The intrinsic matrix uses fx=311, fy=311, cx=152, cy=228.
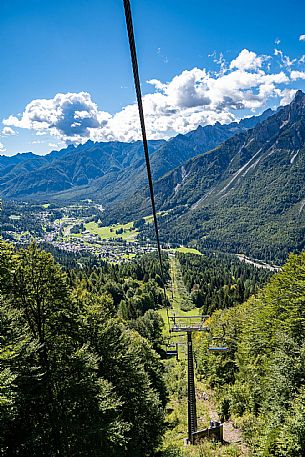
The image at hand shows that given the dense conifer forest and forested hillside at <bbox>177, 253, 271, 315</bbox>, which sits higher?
the dense conifer forest

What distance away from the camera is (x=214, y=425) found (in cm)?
2989

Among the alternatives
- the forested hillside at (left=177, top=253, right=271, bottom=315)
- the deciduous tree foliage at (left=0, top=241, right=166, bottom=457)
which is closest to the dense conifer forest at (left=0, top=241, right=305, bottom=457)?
the deciduous tree foliage at (left=0, top=241, right=166, bottom=457)

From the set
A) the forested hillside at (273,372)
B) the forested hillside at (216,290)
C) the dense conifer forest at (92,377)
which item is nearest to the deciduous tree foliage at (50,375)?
the dense conifer forest at (92,377)

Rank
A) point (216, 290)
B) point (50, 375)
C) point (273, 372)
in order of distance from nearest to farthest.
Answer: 1. point (50, 375)
2. point (273, 372)
3. point (216, 290)

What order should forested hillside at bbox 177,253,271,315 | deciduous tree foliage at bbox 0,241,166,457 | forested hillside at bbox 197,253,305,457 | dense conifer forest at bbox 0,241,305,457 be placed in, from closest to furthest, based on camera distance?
1. deciduous tree foliage at bbox 0,241,166,457
2. dense conifer forest at bbox 0,241,305,457
3. forested hillside at bbox 197,253,305,457
4. forested hillside at bbox 177,253,271,315

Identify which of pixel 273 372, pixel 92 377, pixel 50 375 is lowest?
pixel 273 372

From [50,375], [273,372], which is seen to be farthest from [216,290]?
[50,375]

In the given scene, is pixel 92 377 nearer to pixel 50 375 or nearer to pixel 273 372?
pixel 50 375

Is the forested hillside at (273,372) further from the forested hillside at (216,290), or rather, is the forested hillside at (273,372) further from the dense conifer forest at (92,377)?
the forested hillside at (216,290)

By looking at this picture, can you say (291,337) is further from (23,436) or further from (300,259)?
(23,436)

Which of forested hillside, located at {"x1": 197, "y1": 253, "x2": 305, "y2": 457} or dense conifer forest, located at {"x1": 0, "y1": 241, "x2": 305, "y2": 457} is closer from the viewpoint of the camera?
dense conifer forest, located at {"x1": 0, "y1": 241, "x2": 305, "y2": 457}

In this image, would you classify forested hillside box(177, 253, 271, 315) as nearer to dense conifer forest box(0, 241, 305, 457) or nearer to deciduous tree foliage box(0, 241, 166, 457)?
dense conifer forest box(0, 241, 305, 457)

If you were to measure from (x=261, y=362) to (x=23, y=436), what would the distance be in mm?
24319

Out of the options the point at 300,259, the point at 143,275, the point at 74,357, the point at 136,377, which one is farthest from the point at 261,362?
the point at 143,275
